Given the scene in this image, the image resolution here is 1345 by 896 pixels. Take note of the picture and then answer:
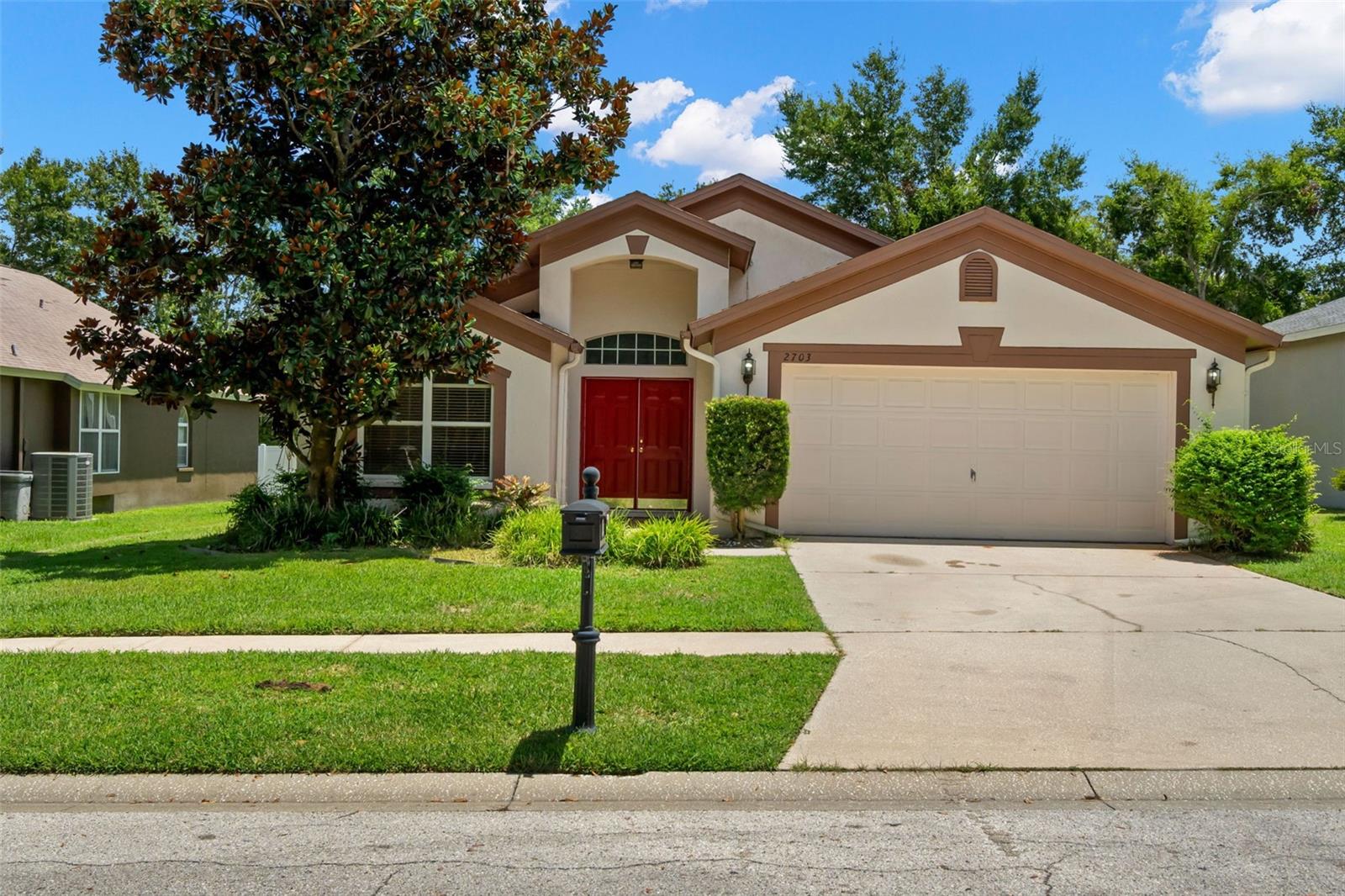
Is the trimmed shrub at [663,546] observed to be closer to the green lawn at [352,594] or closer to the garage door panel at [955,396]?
the green lawn at [352,594]

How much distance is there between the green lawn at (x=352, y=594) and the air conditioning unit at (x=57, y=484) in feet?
17.3

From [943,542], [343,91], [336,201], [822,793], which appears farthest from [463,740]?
[943,542]

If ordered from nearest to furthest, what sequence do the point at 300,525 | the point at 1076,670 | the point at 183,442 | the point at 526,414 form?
the point at 1076,670, the point at 300,525, the point at 526,414, the point at 183,442

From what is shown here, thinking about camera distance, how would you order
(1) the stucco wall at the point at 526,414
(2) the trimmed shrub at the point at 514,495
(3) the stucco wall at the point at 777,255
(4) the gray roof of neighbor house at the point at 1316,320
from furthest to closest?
(4) the gray roof of neighbor house at the point at 1316,320, (3) the stucco wall at the point at 777,255, (1) the stucco wall at the point at 526,414, (2) the trimmed shrub at the point at 514,495

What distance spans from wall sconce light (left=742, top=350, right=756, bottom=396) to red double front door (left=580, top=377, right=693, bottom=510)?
243 cm

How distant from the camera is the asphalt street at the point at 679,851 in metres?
4.15

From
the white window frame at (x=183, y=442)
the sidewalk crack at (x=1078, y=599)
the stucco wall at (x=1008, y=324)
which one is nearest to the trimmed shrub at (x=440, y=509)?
the stucco wall at (x=1008, y=324)

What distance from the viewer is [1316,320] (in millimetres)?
20344

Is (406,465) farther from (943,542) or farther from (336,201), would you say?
(943,542)

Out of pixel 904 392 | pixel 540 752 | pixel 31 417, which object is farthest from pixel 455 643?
pixel 31 417

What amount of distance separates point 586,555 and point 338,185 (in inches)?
339

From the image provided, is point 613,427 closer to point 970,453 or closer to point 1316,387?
point 970,453

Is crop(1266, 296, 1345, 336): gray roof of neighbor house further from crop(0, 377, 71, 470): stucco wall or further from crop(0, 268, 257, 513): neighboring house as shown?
crop(0, 377, 71, 470): stucco wall

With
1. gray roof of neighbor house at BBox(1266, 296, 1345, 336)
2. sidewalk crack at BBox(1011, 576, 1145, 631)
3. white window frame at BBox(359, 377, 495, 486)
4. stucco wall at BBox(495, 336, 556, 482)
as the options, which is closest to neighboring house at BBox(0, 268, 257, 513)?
white window frame at BBox(359, 377, 495, 486)
